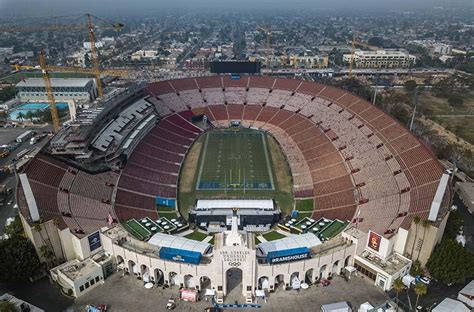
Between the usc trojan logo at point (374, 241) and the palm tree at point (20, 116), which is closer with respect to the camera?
the usc trojan logo at point (374, 241)

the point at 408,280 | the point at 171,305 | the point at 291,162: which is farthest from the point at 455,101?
the point at 171,305

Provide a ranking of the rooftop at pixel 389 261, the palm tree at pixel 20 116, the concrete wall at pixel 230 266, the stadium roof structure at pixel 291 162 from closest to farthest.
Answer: the concrete wall at pixel 230 266 → the rooftop at pixel 389 261 → the stadium roof structure at pixel 291 162 → the palm tree at pixel 20 116

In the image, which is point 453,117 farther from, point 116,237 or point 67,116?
point 67,116

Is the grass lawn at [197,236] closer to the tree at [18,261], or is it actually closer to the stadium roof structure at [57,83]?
the tree at [18,261]

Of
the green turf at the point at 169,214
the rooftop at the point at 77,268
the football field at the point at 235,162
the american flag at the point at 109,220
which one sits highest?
the american flag at the point at 109,220

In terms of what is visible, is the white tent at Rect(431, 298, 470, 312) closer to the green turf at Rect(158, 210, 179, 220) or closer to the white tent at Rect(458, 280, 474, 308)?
the white tent at Rect(458, 280, 474, 308)

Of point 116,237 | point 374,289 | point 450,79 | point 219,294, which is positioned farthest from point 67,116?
point 450,79

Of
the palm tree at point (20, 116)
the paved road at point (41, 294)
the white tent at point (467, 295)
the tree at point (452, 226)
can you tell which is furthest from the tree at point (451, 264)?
the palm tree at point (20, 116)
